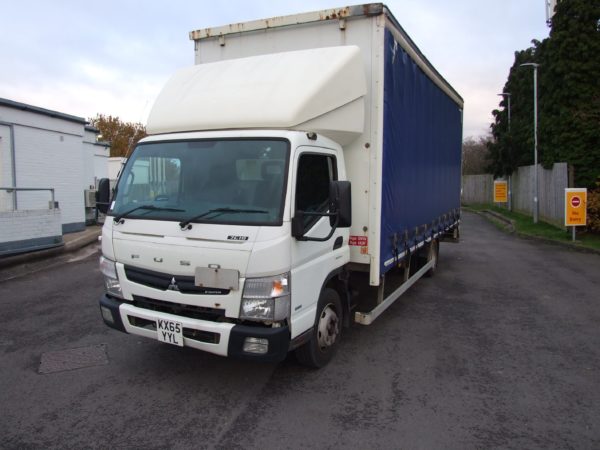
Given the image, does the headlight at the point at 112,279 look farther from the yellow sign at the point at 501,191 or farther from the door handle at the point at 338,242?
the yellow sign at the point at 501,191

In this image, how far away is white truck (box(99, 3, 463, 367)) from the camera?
368 centimetres

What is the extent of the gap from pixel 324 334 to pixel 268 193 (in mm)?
1635

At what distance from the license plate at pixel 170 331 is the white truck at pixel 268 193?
0.05ft

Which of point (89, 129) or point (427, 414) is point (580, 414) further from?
point (89, 129)

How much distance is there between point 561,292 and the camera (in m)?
8.12

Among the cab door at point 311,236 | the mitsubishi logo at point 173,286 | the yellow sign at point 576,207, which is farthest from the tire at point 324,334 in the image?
the yellow sign at point 576,207

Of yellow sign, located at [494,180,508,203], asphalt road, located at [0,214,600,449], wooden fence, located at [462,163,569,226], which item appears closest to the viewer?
asphalt road, located at [0,214,600,449]

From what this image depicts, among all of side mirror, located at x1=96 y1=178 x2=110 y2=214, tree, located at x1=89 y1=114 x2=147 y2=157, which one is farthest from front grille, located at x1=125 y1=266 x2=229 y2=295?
tree, located at x1=89 y1=114 x2=147 y2=157

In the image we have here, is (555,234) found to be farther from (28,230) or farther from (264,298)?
(28,230)

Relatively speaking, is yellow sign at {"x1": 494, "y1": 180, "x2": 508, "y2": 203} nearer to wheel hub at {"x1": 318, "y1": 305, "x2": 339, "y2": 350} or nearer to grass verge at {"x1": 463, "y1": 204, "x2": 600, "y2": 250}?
grass verge at {"x1": 463, "y1": 204, "x2": 600, "y2": 250}

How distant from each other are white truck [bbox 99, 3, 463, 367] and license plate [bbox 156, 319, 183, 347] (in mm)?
14

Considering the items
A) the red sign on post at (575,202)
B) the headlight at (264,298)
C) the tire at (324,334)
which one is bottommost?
the tire at (324,334)

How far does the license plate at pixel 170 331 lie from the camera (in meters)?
3.83

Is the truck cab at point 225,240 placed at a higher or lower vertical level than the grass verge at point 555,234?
higher
